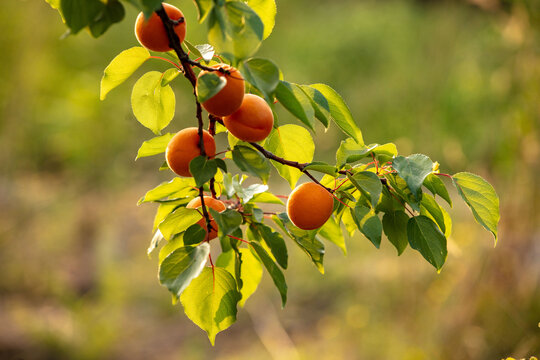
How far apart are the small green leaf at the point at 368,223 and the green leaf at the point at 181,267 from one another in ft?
0.35

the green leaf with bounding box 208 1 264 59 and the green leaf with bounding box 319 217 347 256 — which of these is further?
the green leaf with bounding box 319 217 347 256

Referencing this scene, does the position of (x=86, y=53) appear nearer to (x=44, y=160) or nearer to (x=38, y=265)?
(x=44, y=160)

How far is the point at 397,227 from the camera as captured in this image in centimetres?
39

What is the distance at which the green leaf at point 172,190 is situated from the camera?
1.36 ft

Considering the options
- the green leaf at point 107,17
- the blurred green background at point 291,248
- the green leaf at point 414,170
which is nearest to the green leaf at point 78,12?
the green leaf at point 107,17

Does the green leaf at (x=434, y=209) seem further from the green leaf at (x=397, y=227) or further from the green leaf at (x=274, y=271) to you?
the green leaf at (x=274, y=271)

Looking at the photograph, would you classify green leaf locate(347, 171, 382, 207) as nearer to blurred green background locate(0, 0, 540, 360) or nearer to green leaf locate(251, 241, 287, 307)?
green leaf locate(251, 241, 287, 307)

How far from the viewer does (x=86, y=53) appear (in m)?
3.13

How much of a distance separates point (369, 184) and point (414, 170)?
0.03 meters

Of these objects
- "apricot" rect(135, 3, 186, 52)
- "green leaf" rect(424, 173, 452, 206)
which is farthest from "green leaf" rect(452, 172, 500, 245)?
"apricot" rect(135, 3, 186, 52)

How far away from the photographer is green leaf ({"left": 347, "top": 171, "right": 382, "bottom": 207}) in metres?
0.33

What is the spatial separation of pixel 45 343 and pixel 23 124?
108cm

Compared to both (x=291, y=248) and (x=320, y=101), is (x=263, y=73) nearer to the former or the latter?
(x=320, y=101)

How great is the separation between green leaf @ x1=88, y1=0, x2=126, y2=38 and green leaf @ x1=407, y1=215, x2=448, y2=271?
0.78 ft
